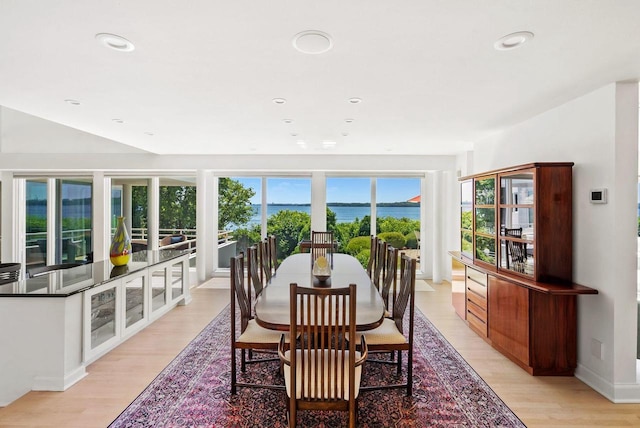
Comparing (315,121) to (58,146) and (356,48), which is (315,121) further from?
(58,146)

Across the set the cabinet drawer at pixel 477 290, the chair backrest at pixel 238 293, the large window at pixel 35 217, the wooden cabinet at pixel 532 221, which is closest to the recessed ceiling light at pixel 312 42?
the chair backrest at pixel 238 293

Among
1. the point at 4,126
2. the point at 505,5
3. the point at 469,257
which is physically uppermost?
the point at 4,126

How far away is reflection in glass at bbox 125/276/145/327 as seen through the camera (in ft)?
11.2

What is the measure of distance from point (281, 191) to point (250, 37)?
15.7ft

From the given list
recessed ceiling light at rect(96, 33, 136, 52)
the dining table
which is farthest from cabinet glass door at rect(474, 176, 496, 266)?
recessed ceiling light at rect(96, 33, 136, 52)

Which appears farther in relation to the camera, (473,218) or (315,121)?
(473,218)

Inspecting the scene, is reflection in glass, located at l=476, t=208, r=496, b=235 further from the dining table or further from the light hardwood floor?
the dining table

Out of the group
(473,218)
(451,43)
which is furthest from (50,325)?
(473,218)

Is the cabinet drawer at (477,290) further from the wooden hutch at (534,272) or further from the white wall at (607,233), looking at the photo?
the white wall at (607,233)

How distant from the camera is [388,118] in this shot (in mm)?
3441

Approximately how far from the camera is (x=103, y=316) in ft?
10.00

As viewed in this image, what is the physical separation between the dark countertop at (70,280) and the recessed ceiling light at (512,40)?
3.45 metres

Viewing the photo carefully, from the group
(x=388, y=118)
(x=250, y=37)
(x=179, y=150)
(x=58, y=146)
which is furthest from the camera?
(x=58, y=146)

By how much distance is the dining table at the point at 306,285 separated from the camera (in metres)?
2.13
